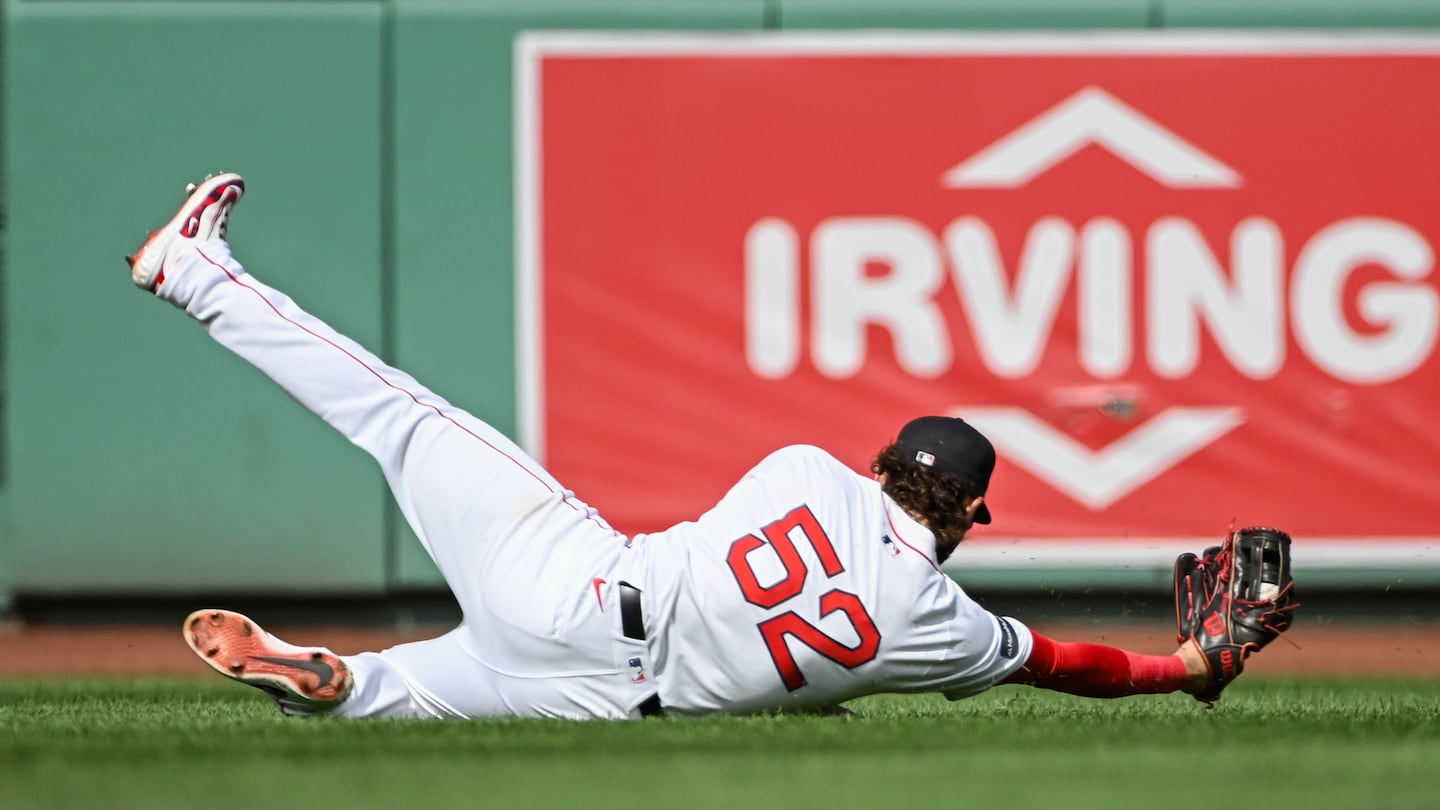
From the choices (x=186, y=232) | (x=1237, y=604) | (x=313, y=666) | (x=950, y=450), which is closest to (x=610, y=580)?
(x=313, y=666)

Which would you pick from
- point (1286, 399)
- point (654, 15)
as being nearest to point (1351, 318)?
point (1286, 399)

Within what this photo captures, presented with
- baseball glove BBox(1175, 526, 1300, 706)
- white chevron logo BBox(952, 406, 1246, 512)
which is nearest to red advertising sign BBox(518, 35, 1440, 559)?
white chevron logo BBox(952, 406, 1246, 512)

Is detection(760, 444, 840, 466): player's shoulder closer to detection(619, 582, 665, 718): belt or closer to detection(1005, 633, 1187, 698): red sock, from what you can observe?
detection(619, 582, 665, 718): belt

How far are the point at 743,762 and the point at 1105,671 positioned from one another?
1039 mm

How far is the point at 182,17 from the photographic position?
283 inches

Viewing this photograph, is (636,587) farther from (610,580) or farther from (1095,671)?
(1095,671)

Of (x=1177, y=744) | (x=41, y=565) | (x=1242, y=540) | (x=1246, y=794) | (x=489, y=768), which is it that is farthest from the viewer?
(x=41, y=565)

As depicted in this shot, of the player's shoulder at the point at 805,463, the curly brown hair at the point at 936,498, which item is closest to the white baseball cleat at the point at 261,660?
the player's shoulder at the point at 805,463

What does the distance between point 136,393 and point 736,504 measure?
453cm

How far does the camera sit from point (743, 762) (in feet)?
9.50

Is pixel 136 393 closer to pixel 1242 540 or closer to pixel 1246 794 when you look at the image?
pixel 1242 540

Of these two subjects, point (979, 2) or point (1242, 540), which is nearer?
point (1242, 540)

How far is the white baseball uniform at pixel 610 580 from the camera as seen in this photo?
3.32 m

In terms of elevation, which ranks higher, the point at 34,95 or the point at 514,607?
the point at 34,95
